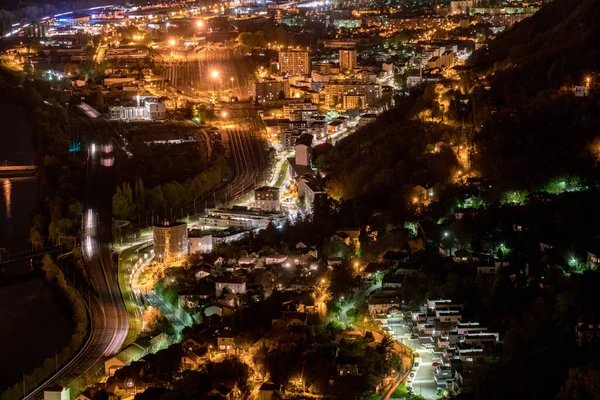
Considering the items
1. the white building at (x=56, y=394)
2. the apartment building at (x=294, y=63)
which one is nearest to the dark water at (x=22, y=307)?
the white building at (x=56, y=394)

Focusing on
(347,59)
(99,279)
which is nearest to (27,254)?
(99,279)

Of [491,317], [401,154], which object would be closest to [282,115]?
[401,154]

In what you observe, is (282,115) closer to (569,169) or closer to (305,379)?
(569,169)

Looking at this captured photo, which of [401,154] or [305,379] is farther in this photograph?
[401,154]

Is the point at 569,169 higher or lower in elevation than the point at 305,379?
higher

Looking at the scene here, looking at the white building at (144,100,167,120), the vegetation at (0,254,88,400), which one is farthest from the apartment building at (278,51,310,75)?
the vegetation at (0,254,88,400)

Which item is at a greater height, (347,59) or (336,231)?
(347,59)

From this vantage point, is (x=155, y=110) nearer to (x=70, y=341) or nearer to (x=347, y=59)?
(x=347, y=59)

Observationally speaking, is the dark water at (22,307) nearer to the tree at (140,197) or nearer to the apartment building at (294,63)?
the tree at (140,197)
